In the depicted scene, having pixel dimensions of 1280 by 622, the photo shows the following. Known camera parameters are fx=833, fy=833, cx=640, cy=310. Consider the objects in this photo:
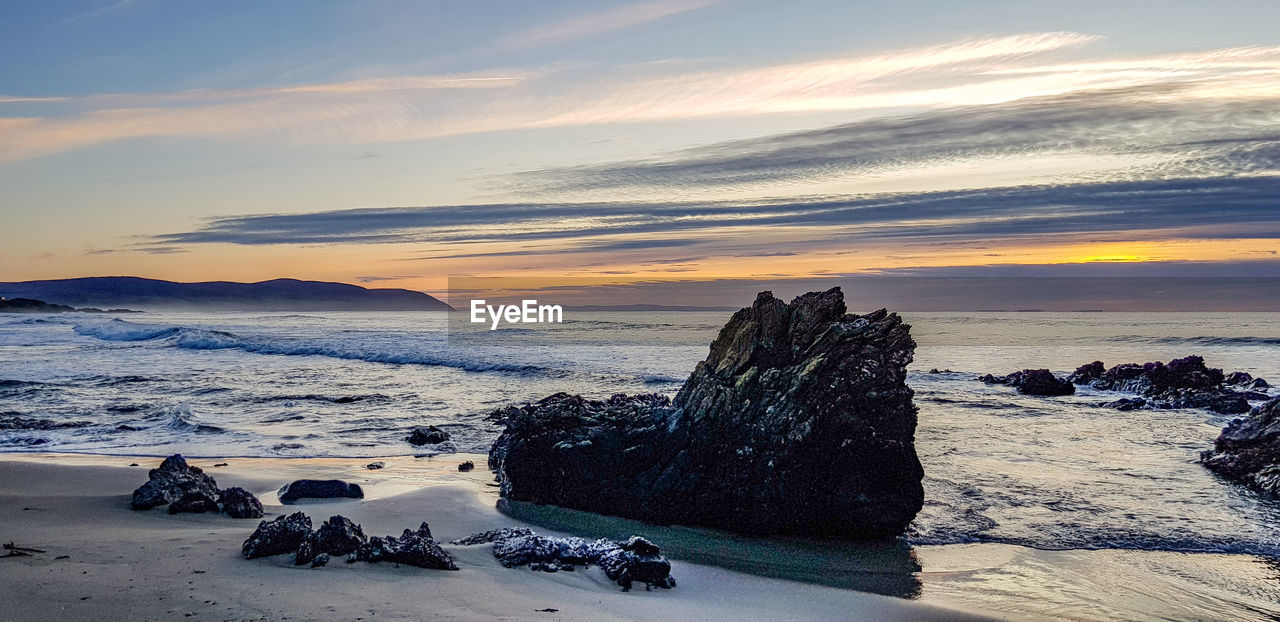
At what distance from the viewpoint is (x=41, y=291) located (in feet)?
529

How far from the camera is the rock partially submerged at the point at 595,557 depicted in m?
6.62

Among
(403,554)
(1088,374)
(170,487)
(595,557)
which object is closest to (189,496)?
(170,487)

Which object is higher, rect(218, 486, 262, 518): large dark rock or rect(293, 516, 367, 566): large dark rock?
rect(293, 516, 367, 566): large dark rock

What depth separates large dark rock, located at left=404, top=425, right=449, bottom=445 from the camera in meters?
13.5

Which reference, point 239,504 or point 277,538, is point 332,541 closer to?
point 277,538

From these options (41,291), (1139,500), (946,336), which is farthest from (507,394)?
(41,291)

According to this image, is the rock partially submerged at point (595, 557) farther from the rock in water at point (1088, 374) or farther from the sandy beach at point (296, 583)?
the rock in water at point (1088, 374)

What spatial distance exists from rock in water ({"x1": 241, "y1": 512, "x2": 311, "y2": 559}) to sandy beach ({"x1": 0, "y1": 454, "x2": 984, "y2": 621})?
94mm

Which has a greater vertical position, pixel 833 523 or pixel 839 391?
pixel 839 391

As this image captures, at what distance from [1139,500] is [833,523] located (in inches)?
164

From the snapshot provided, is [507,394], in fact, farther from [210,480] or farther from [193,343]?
[193,343]

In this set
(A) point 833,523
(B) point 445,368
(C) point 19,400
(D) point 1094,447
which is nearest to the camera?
(A) point 833,523

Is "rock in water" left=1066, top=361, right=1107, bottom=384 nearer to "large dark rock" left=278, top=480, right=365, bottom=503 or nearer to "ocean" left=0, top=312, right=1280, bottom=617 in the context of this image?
"ocean" left=0, top=312, right=1280, bottom=617

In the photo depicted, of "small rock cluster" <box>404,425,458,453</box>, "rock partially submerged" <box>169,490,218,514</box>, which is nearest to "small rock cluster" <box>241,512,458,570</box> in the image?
"rock partially submerged" <box>169,490,218,514</box>
